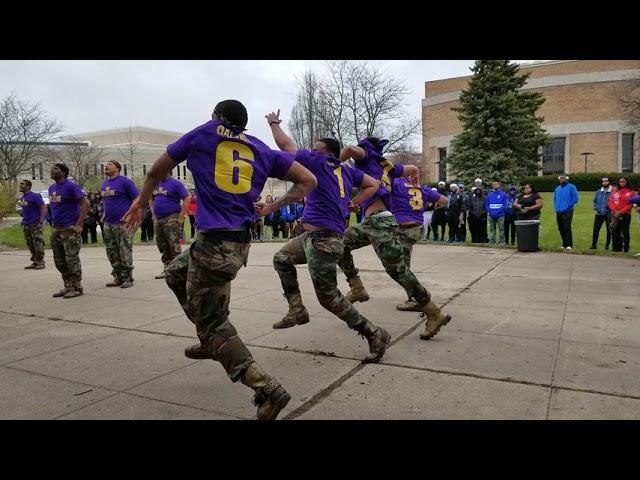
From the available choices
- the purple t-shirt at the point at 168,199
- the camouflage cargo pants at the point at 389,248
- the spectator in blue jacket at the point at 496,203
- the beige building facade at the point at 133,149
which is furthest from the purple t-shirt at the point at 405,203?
the beige building facade at the point at 133,149

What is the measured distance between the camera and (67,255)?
7902 millimetres

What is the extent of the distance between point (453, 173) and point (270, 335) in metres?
29.5

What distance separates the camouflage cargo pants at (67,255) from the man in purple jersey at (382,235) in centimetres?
442

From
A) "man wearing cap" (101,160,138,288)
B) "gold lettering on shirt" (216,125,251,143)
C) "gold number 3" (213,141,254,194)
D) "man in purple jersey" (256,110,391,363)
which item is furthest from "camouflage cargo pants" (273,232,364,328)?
"man wearing cap" (101,160,138,288)

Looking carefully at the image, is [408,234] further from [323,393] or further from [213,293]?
[213,293]

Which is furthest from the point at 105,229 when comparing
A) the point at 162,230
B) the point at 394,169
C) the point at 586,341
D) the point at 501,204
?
the point at 501,204

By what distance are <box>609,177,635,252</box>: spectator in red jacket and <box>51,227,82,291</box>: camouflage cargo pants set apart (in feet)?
39.9

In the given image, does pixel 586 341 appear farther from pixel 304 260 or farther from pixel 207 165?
pixel 207 165

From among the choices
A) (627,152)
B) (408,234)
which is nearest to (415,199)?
(408,234)

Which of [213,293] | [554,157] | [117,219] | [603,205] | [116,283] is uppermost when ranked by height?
[554,157]

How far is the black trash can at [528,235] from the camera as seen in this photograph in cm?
1288

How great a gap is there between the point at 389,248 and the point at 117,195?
5345mm

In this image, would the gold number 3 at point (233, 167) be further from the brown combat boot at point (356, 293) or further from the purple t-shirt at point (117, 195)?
the purple t-shirt at point (117, 195)

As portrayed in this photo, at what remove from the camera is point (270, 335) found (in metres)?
5.37
